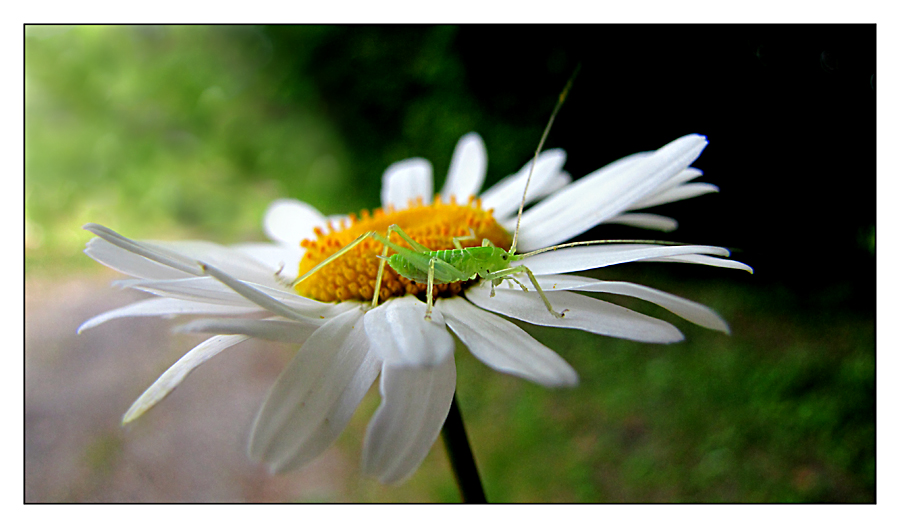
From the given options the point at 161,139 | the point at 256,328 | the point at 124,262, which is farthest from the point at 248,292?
the point at 161,139

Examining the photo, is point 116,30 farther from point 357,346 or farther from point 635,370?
point 635,370

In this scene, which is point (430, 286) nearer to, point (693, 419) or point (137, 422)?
point (137, 422)

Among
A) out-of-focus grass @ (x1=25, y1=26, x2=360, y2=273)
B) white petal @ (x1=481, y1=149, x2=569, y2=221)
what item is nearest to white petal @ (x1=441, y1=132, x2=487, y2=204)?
white petal @ (x1=481, y1=149, x2=569, y2=221)

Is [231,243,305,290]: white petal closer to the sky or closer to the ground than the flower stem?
closer to the sky

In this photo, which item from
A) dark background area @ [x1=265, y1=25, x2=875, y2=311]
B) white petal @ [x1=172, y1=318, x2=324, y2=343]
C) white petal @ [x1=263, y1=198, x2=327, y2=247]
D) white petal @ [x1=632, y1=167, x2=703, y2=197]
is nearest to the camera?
white petal @ [x1=172, y1=318, x2=324, y2=343]

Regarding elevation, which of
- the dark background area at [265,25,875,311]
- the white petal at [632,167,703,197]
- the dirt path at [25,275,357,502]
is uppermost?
the dark background area at [265,25,875,311]

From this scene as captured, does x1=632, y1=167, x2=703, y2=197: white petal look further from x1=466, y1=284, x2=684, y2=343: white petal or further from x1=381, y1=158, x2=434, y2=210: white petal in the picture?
x1=381, y1=158, x2=434, y2=210: white petal

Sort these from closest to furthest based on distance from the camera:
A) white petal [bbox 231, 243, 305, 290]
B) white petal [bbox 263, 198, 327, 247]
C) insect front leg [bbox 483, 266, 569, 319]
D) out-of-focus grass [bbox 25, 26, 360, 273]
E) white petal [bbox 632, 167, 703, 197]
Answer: insect front leg [bbox 483, 266, 569, 319] → white petal [bbox 632, 167, 703, 197] → white petal [bbox 231, 243, 305, 290] → white petal [bbox 263, 198, 327, 247] → out-of-focus grass [bbox 25, 26, 360, 273]

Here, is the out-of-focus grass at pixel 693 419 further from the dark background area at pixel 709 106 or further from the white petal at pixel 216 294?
the white petal at pixel 216 294

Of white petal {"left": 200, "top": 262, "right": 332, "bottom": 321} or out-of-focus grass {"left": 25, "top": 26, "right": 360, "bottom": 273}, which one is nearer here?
white petal {"left": 200, "top": 262, "right": 332, "bottom": 321}
